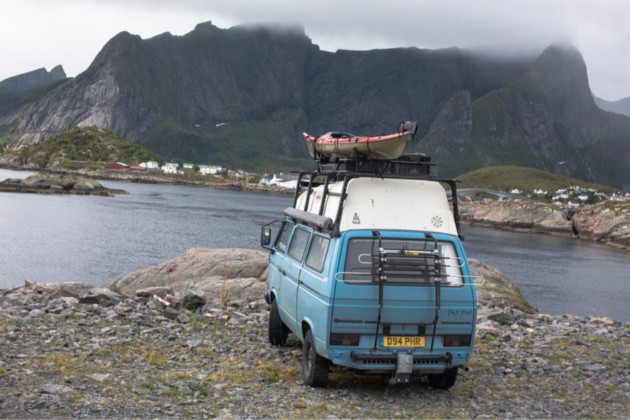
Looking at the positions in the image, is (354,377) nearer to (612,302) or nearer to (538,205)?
(612,302)

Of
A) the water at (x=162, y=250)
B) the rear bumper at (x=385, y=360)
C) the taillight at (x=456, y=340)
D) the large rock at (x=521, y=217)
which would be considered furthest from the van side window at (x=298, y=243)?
the large rock at (x=521, y=217)

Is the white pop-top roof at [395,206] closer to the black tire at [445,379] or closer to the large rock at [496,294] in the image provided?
the black tire at [445,379]

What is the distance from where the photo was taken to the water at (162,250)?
1756 inches

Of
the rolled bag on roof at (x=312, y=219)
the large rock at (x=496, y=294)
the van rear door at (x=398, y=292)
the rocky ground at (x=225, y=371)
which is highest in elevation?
the rolled bag on roof at (x=312, y=219)

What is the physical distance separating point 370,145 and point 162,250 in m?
47.7

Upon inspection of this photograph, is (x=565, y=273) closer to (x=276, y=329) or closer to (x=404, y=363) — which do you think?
(x=276, y=329)

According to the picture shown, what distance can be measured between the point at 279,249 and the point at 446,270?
4220 millimetres

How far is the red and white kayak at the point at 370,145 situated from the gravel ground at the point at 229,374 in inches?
145

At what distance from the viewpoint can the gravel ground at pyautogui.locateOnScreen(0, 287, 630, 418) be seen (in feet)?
29.1

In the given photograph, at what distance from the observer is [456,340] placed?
382 inches

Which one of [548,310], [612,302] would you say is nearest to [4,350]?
[548,310]

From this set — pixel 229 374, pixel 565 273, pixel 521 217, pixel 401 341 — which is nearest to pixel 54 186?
pixel 521 217

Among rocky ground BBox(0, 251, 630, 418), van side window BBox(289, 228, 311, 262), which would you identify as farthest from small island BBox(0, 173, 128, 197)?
van side window BBox(289, 228, 311, 262)

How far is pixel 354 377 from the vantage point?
1079 centimetres
